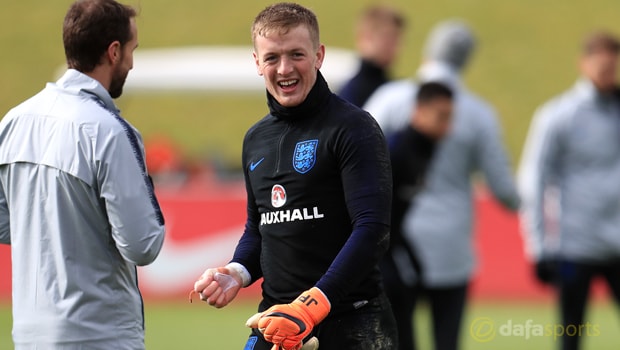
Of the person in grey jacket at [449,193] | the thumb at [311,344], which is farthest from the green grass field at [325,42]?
the thumb at [311,344]

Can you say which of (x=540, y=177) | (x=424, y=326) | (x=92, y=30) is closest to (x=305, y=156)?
(x=92, y=30)

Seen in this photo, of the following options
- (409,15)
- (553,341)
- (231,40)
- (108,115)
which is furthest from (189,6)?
(108,115)

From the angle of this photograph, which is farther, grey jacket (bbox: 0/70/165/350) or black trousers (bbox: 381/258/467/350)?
black trousers (bbox: 381/258/467/350)

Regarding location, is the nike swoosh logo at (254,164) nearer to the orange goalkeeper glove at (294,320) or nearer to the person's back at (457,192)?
the orange goalkeeper glove at (294,320)

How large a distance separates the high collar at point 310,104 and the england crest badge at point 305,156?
0.13 metres

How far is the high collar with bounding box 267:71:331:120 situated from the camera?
14.3ft

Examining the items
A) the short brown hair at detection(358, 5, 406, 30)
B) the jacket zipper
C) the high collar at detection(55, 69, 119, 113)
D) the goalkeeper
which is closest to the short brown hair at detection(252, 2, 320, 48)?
the goalkeeper

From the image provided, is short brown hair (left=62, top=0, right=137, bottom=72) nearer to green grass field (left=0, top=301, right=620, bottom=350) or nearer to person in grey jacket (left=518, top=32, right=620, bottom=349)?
person in grey jacket (left=518, top=32, right=620, bottom=349)

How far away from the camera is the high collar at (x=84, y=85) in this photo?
4648mm

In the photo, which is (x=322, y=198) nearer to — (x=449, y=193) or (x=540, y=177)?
(x=449, y=193)

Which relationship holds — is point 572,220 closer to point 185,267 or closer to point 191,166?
point 185,267

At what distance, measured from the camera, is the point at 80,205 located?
14.9 feet

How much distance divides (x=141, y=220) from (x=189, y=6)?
1352 inches

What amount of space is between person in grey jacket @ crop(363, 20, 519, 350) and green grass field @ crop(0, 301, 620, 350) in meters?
2.72
